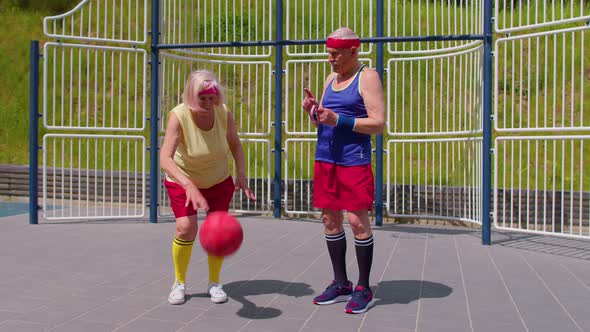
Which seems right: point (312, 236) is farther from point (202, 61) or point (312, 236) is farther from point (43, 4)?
point (43, 4)

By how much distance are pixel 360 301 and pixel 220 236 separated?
1102 millimetres

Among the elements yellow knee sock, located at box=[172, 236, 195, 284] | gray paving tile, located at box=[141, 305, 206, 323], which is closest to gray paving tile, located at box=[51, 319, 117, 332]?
gray paving tile, located at box=[141, 305, 206, 323]

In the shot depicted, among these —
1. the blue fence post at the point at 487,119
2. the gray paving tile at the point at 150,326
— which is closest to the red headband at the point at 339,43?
the gray paving tile at the point at 150,326

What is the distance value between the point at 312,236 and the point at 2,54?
585 inches

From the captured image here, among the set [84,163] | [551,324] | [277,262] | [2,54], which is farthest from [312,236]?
[2,54]

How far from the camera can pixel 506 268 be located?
19.4 ft

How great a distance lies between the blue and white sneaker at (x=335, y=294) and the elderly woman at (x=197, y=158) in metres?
0.69

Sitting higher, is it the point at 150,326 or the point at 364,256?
the point at 364,256

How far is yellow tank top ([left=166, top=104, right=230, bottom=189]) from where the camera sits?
4.33 meters

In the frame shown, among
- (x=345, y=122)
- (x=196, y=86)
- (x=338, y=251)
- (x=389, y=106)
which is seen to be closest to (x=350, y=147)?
(x=345, y=122)

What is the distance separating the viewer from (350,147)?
4.37m

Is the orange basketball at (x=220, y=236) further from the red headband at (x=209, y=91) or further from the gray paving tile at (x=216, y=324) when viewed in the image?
the red headband at (x=209, y=91)

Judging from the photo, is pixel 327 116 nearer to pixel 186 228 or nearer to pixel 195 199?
pixel 195 199

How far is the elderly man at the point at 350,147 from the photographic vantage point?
14.0ft
